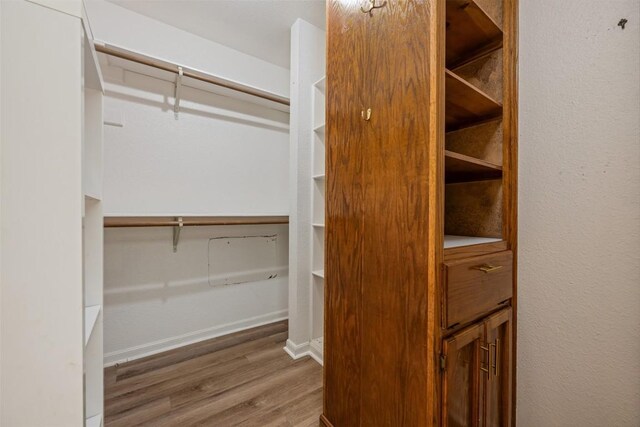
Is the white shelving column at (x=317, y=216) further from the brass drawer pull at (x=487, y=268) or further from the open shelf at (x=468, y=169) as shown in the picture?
the brass drawer pull at (x=487, y=268)

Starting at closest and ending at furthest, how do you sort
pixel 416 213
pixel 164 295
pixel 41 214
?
pixel 41 214 < pixel 416 213 < pixel 164 295

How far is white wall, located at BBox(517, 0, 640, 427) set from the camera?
821 millimetres

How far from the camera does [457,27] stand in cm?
101

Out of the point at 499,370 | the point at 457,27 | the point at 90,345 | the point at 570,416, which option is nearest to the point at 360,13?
the point at 457,27

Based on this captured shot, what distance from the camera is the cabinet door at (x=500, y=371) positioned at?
910 millimetres

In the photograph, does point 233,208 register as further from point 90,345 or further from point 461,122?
point 461,122

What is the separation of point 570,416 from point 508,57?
4.45ft

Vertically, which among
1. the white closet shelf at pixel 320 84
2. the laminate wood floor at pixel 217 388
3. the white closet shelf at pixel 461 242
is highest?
the white closet shelf at pixel 320 84

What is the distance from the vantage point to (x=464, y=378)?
808mm

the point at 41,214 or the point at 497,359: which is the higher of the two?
the point at 41,214

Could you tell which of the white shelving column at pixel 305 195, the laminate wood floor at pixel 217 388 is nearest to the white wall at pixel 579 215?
the laminate wood floor at pixel 217 388

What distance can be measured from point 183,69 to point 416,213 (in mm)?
1745

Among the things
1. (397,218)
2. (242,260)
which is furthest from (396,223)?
(242,260)

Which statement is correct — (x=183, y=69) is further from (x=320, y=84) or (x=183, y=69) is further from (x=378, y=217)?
(x=378, y=217)
